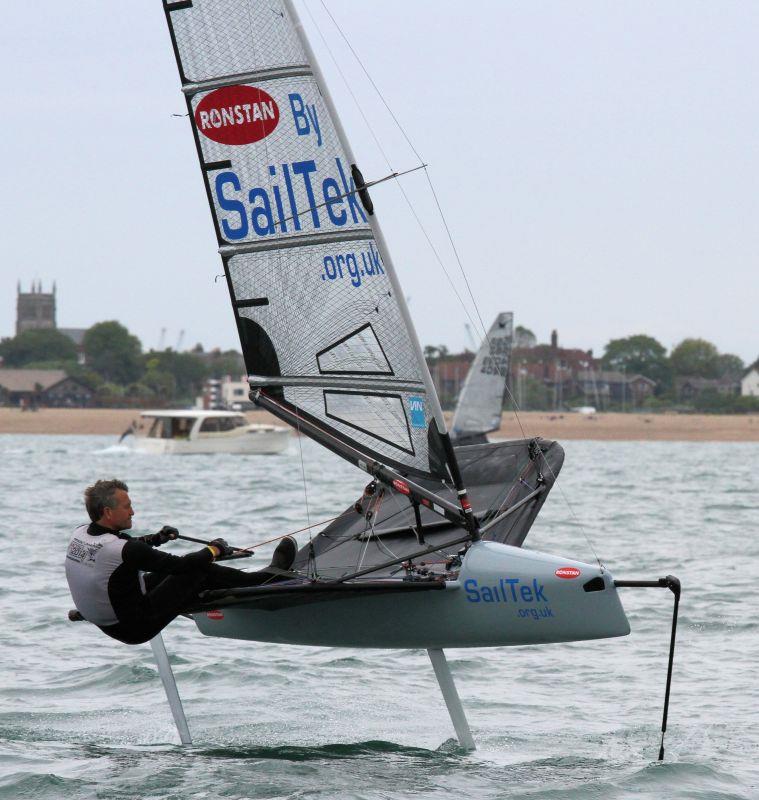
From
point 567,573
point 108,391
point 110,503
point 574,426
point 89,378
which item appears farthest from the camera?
point 89,378

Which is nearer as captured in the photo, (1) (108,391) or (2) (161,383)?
(1) (108,391)

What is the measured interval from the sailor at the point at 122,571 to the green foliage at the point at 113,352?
97.0 metres

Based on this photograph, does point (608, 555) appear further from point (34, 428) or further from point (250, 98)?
point (34, 428)

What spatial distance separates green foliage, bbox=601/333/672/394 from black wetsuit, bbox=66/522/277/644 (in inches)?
4330

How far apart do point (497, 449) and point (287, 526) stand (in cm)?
934

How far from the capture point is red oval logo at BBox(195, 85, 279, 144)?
7211 mm

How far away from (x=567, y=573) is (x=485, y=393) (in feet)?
68.8

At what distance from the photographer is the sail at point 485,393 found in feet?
88.2

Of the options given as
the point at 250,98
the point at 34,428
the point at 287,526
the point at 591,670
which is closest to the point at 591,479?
the point at 287,526

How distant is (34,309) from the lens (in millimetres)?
162750

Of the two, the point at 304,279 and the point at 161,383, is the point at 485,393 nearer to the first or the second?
A: the point at 304,279

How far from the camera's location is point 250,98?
722 centimetres

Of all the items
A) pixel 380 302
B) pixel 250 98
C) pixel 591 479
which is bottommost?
pixel 591 479

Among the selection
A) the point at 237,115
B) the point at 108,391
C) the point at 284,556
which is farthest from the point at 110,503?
the point at 108,391
